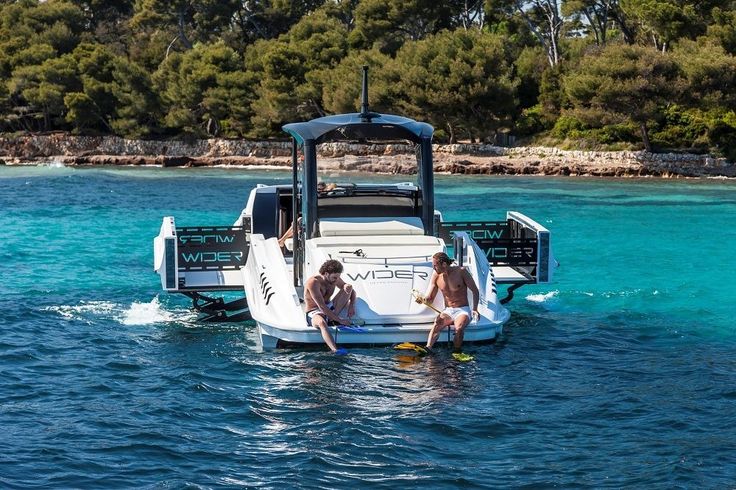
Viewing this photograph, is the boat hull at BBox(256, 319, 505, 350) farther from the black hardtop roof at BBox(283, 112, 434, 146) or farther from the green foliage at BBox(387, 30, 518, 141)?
the green foliage at BBox(387, 30, 518, 141)

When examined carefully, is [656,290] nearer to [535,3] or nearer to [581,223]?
[581,223]

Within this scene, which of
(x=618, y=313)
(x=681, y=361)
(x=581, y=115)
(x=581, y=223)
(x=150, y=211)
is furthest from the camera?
(x=581, y=115)

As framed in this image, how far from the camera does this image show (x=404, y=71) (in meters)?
52.9

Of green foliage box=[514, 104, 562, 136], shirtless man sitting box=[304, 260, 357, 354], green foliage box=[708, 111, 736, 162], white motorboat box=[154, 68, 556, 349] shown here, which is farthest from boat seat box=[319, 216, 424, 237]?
green foliage box=[514, 104, 562, 136]

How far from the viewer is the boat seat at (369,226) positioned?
1395 centimetres

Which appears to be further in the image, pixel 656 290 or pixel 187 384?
pixel 656 290

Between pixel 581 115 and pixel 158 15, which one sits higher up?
pixel 158 15

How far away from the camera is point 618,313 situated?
16.3 meters

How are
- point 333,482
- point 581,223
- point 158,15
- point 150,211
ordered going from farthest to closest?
1. point 158,15
2. point 150,211
3. point 581,223
4. point 333,482

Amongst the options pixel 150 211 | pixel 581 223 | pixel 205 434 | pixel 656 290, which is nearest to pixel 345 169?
pixel 150 211

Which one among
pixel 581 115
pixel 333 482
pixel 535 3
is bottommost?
pixel 333 482

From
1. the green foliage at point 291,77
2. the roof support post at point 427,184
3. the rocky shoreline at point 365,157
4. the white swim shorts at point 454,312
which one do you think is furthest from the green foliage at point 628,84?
the white swim shorts at point 454,312

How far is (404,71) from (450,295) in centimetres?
4138

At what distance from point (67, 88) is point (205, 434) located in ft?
188
